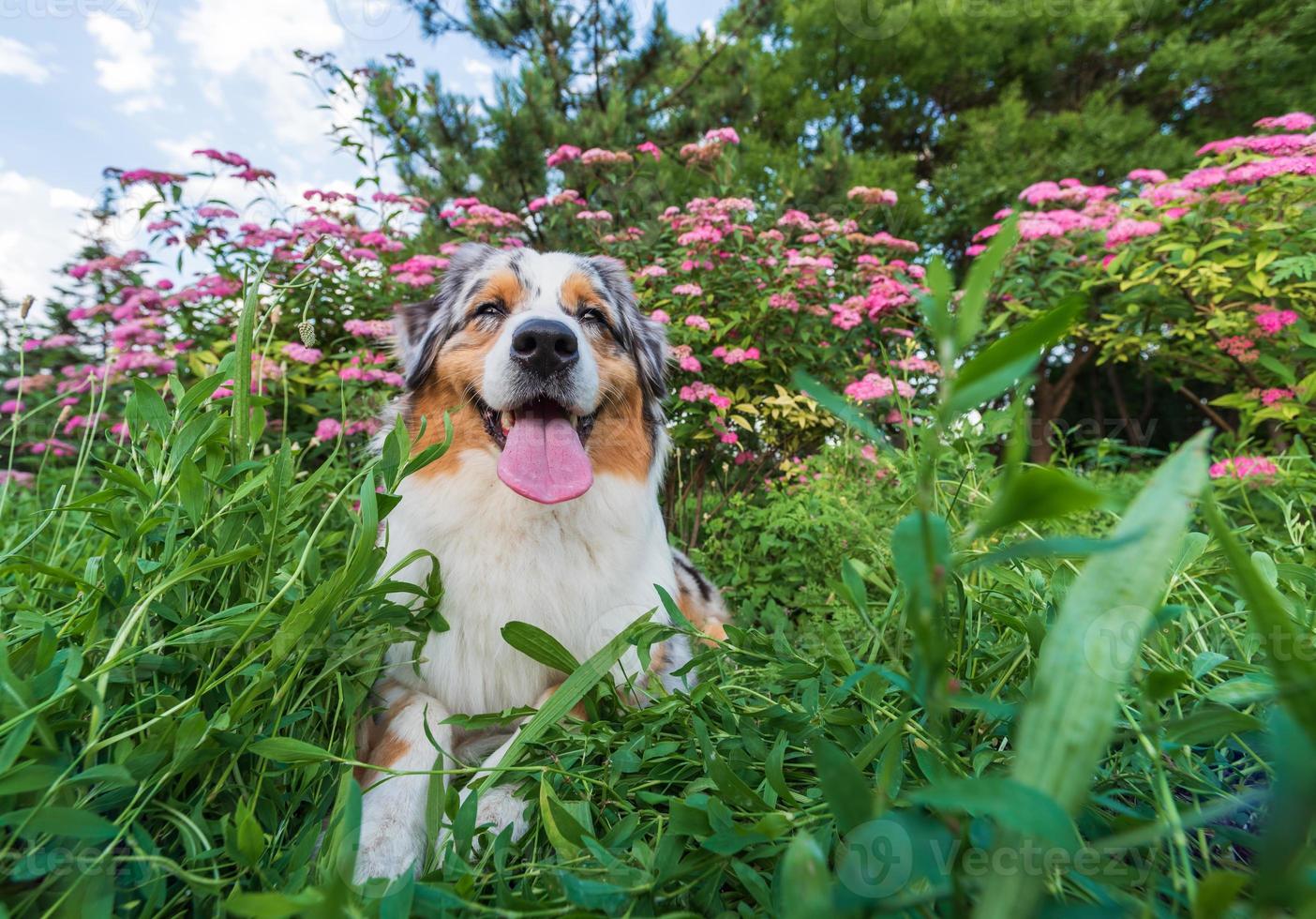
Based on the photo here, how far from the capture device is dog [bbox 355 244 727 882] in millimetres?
1602

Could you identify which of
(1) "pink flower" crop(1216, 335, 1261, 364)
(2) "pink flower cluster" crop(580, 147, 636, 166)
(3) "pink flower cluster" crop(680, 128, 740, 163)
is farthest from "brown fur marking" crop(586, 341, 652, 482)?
(1) "pink flower" crop(1216, 335, 1261, 364)

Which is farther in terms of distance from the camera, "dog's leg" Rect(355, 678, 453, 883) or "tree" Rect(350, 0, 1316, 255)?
"tree" Rect(350, 0, 1316, 255)

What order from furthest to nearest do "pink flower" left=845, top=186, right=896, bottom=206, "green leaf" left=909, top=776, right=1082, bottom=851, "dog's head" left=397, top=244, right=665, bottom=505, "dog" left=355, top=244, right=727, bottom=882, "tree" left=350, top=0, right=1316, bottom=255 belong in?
1. "tree" left=350, top=0, right=1316, bottom=255
2. "pink flower" left=845, top=186, right=896, bottom=206
3. "dog's head" left=397, top=244, right=665, bottom=505
4. "dog" left=355, top=244, right=727, bottom=882
5. "green leaf" left=909, top=776, right=1082, bottom=851

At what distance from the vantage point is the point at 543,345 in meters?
2.03

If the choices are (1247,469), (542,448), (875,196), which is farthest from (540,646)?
(875,196)

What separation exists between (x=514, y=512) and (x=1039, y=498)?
1734 millimetres

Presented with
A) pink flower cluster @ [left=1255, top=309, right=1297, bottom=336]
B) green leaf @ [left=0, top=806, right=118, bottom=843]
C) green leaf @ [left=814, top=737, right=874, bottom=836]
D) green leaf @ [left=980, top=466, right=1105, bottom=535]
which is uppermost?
pink flower cluster @ [left=1255, top=309, right=1297, bottom=336]

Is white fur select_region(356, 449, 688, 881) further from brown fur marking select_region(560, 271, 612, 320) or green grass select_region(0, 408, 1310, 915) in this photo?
brown fur marking select_region(560, 271, 612, 320)

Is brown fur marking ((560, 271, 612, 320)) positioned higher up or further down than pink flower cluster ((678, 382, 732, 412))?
higher up

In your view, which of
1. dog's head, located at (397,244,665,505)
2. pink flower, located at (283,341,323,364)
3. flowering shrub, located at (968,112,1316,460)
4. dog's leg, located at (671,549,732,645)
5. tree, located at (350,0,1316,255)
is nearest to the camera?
dog's head, located at (397,244,665,505)

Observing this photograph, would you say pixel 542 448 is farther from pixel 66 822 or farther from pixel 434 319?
pixel 66 822

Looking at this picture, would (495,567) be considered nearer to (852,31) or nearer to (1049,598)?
(1049,598)

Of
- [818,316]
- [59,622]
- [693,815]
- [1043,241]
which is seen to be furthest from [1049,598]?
[1043,241]

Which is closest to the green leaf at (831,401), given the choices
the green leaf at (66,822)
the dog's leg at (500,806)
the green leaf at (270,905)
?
the green leaf at (270,905)
